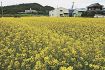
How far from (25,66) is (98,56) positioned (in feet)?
5.53

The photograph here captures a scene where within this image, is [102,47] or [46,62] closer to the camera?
[46,62]

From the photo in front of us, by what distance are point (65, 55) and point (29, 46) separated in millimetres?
2783

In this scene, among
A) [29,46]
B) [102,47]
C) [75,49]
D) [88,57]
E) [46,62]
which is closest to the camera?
[46,62]

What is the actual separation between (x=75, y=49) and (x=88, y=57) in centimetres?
73

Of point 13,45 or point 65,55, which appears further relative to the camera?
point 13,45

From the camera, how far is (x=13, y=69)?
27.1 ft

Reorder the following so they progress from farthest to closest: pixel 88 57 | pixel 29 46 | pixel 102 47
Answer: pixel 29 46 → pixel 102 47 → pixel 88 57

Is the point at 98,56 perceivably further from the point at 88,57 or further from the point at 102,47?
the point at 102,47

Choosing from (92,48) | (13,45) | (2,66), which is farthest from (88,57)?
(13,45)

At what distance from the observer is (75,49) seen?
8539mm

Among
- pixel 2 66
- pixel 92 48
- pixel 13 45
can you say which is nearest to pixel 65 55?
pixel 92 48

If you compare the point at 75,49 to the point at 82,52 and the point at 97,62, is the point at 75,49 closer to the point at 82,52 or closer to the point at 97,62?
the point at 82,52

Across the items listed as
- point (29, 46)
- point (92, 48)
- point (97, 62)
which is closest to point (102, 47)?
point (92, 48)

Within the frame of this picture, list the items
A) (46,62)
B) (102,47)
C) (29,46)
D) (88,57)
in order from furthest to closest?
(29,46) < (102,47) < (88,57) < (46,62)
